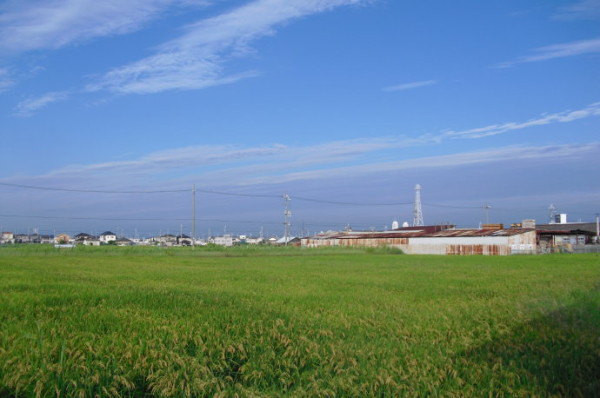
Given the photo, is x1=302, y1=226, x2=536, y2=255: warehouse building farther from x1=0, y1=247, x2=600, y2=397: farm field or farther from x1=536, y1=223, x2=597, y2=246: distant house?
x1=0, y1=247, x2=600, y2=397: farm field

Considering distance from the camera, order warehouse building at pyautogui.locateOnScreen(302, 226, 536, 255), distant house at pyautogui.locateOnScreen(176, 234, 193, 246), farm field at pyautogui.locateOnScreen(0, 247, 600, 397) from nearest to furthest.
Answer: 1. farm field at pyautogui.locateOnScreen(0, 247, 600, 397)
2. warehouse building at pyautogui.locateOnScreen(302, 226, 536, 255)
3. distant house at pyautogui.locateOnScreen(176, 234, 193, 246)

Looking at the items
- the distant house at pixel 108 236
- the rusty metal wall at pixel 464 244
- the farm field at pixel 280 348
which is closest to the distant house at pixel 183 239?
the distant house at pixel 108 236

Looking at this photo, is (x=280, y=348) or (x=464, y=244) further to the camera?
(x=464, y=244)

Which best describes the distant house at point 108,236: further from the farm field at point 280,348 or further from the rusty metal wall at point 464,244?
the farm field at point 280,348

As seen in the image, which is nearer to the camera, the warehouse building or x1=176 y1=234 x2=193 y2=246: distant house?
the warehouse building

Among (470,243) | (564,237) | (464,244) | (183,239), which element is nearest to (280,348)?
(470,243)

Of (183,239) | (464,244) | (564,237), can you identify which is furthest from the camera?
(183,239)

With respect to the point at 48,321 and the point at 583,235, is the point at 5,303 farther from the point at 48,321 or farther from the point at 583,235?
the point at 583,235

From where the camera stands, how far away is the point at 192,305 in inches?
363

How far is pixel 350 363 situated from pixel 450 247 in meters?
59.0

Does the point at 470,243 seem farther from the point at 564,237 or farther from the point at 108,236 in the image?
the point at 108,236

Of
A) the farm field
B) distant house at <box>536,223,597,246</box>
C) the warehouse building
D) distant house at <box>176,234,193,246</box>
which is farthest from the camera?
distant house at <box>176,234,193,246</box>

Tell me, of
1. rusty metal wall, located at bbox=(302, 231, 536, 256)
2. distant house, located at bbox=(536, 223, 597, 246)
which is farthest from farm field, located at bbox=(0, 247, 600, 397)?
distant house, located at bbox=(536, 223, 597, 246)

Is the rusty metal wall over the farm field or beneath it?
beneath
